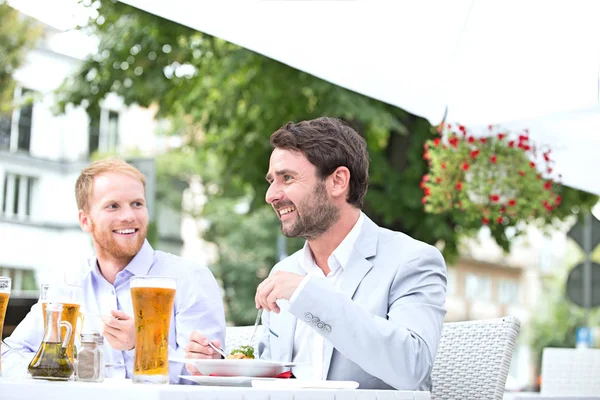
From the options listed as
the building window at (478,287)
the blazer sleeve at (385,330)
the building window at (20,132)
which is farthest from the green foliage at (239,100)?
the building window at (478,287)

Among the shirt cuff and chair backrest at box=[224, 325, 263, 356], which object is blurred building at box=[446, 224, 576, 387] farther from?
the shirt cuff

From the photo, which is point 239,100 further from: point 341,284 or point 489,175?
point 341,284

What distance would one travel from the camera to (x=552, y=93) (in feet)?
12.5

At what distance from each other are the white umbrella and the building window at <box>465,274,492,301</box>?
50.5 meters

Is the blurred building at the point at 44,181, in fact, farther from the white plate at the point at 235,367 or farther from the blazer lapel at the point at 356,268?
the white plate at the point at 235,367

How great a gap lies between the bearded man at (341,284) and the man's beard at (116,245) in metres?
0.55

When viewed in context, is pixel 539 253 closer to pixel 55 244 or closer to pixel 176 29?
pixel 55 244

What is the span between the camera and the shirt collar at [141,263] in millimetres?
3427

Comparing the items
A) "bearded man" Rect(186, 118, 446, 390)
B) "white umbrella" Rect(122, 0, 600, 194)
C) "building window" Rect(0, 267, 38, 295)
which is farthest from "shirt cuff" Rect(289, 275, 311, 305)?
"building window" Rect(0, 267, 38, 295)

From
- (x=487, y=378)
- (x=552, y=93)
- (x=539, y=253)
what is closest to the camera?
(x=487, y=378)

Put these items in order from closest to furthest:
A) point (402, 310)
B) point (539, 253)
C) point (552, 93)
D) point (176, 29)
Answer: point (402, 310)
point (552, 93)
point (176, 29)
point (539, 253)

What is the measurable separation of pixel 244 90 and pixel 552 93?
6829 millimetres

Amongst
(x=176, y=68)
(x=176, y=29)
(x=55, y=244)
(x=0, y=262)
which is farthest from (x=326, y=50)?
(x=55, y=244)

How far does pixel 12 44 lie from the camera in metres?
19.5
